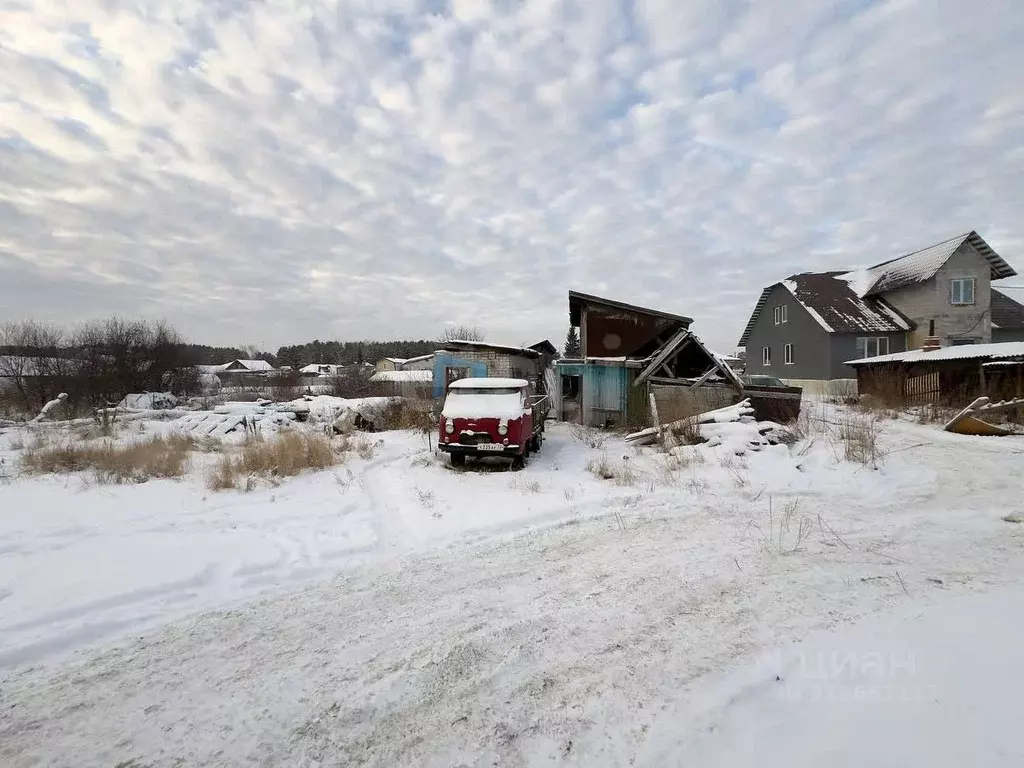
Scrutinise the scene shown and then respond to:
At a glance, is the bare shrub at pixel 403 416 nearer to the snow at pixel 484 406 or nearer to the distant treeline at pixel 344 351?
the snow at pixel 484 406

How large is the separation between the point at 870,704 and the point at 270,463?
968cm

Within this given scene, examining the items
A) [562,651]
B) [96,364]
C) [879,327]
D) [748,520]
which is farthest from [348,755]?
[96,364]

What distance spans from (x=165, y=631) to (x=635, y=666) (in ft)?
11.6

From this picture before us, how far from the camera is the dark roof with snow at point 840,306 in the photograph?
25891mm

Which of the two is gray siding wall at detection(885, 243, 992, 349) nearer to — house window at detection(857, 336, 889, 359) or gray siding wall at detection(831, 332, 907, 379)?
house window at detection(857, 336, 889, 359)

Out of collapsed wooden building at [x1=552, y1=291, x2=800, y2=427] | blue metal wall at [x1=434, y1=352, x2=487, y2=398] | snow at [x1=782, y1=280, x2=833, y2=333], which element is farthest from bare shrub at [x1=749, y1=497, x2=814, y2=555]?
snow at [x1=782, y1=280, x2=833, y2=333]

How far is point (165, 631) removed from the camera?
3.60 metres

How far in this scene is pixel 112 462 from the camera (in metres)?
9.41

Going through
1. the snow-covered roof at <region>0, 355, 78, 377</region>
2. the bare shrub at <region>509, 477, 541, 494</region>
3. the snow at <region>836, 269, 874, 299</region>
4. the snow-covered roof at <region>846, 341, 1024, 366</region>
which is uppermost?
the snow at <region>836, 269, 874, 299</region>

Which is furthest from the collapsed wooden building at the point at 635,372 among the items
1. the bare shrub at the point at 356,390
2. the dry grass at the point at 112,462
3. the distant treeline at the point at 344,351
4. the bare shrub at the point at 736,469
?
the distant treeline at the point at 344,351

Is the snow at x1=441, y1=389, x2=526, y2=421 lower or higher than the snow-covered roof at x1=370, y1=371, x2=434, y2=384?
lower

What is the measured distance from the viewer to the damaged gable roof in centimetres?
2572

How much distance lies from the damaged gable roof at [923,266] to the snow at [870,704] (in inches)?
1225

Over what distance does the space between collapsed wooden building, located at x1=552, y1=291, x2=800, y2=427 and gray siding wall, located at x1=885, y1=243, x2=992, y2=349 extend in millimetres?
17794
